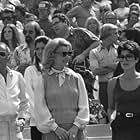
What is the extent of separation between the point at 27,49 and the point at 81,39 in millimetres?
1124

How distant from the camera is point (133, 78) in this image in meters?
6.59

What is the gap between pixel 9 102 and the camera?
7078 mm

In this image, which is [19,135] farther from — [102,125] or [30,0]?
[30,0]

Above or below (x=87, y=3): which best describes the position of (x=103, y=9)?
below

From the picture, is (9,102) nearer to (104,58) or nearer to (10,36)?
(104,58)

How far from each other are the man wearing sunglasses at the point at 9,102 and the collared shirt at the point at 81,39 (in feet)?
12.0

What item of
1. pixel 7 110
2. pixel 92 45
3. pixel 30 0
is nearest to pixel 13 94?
pixel 7 110

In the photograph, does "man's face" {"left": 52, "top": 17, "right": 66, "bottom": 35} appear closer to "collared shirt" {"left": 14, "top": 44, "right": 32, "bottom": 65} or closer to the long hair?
"collared shirt" {"left": 14, "top": 44, "right": 32, "bottom": 65}

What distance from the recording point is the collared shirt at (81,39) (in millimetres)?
10781

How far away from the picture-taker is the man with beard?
32.1 feet

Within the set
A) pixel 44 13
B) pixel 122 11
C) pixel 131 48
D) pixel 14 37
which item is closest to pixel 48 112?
pixel 131 48

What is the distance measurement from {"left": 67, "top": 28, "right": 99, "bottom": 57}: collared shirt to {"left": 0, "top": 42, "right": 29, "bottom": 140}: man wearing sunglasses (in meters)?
3.66

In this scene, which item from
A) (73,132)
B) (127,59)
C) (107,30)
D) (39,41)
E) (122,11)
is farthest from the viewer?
(122,11)

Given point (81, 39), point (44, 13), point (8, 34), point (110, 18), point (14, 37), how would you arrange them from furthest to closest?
point (44, 13), point (110, 18), point (14, 37), point (8, 34), point (81, 39)
